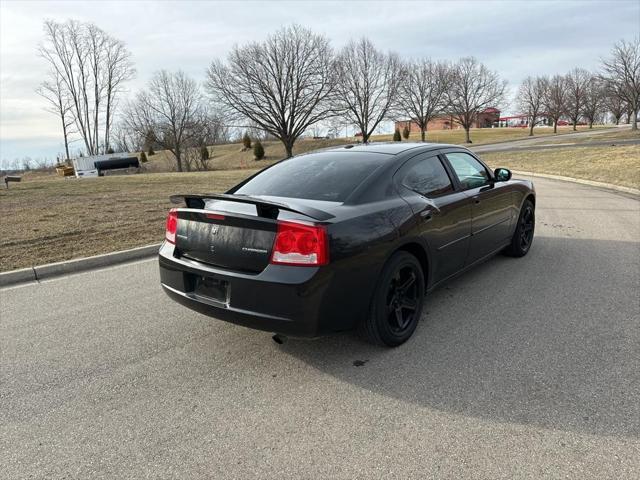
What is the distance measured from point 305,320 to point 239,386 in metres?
0.64

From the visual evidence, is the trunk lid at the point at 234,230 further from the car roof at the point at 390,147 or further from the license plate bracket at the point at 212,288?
the car roof at the point at 390,147

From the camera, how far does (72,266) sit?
5930 mm

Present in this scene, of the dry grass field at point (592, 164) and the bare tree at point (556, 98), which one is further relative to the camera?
the bare tree at point (556, 98)

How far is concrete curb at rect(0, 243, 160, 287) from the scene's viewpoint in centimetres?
551

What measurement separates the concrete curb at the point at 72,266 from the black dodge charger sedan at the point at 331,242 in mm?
3049

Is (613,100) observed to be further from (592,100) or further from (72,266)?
(72,266)

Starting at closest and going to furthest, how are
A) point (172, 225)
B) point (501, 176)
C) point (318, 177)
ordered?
1. point (172, 225)
2. point (318, 177)
3. point (501, 176)

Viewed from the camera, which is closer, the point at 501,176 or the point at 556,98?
the point at 501,176

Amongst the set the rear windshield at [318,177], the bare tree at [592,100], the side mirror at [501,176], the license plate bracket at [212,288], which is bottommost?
the license plate bracket at [212,288]

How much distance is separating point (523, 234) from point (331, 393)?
406cm

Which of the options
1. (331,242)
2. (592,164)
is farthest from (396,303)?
(592,164)

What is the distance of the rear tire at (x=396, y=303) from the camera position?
321cm

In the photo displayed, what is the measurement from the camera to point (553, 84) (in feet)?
220

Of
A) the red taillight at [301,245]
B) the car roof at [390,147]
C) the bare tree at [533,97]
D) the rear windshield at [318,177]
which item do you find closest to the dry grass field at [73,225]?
the rear windshield at [318,177]
